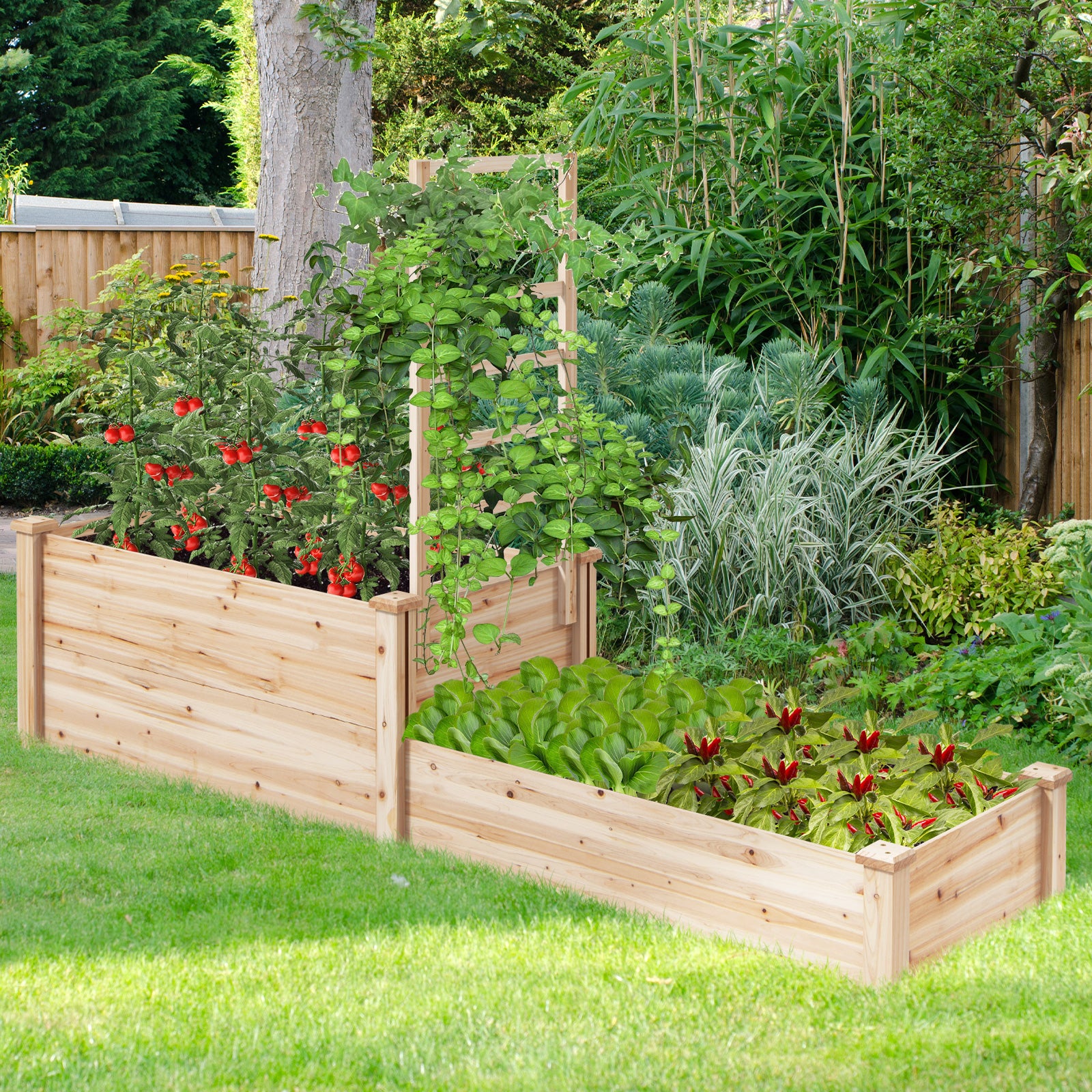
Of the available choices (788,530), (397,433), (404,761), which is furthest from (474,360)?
(788,530)

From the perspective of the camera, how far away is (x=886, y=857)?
92.2 inches

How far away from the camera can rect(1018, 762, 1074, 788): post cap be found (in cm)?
279

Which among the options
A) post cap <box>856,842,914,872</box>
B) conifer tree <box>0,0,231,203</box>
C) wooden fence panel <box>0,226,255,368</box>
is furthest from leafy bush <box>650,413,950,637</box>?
conifer tree <box>0,0,231,203</box>

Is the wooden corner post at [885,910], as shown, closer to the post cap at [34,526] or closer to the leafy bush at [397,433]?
the leafy bush at [397,433]

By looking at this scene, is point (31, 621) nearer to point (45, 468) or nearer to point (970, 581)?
point (970, 581)

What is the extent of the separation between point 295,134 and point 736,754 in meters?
4.53

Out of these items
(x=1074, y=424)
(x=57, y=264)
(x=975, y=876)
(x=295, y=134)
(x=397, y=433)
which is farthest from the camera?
(x=57, y=264)

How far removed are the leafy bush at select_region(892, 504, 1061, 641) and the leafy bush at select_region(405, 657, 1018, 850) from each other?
1436 millimetres

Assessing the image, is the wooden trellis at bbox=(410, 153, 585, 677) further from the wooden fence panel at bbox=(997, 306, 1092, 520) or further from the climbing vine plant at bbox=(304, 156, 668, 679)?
the wooden fence panel at bbox=(997, 306, 1092, 520)

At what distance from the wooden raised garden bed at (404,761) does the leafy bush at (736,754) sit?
0.32 feet

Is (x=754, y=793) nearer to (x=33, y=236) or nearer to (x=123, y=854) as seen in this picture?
(x=123, y=854)

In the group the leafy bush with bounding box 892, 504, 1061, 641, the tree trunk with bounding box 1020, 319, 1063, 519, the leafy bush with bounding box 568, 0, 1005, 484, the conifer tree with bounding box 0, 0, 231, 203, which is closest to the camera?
the leafy bush with bounding box 892, 504, 1061, 641

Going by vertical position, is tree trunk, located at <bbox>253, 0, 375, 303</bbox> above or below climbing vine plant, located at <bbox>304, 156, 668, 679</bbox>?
above

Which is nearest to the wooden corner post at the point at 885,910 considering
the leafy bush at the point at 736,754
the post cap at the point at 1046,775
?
the leafy bush at the point at 736,754
